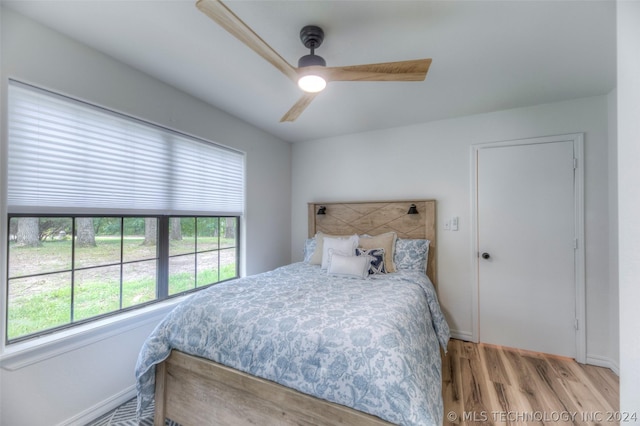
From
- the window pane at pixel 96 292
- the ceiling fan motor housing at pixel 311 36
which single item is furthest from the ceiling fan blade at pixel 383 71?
the window pane at pixel 96 292

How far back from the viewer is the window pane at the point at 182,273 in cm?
238

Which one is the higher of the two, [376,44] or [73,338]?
[376,44]

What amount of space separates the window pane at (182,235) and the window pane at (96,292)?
469 millimetres

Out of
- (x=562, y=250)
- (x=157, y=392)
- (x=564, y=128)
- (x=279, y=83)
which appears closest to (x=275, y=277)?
(x=157, y=392)

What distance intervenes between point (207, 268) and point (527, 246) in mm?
3304

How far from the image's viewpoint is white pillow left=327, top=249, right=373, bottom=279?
2422 mm

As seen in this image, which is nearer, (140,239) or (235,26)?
(235,26)

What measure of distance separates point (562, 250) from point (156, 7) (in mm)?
3744

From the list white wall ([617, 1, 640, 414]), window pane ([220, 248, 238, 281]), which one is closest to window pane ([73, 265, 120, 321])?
window pane ([220, 248, 238, 281])

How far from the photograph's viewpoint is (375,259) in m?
2.62

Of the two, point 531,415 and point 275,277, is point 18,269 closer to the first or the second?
point 275,277

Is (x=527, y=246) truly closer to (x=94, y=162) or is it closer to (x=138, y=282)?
(x=138, y=282)

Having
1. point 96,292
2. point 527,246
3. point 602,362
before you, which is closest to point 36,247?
point 96,292

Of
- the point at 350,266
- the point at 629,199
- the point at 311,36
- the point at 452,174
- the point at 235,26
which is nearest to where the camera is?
the point at 629,199
